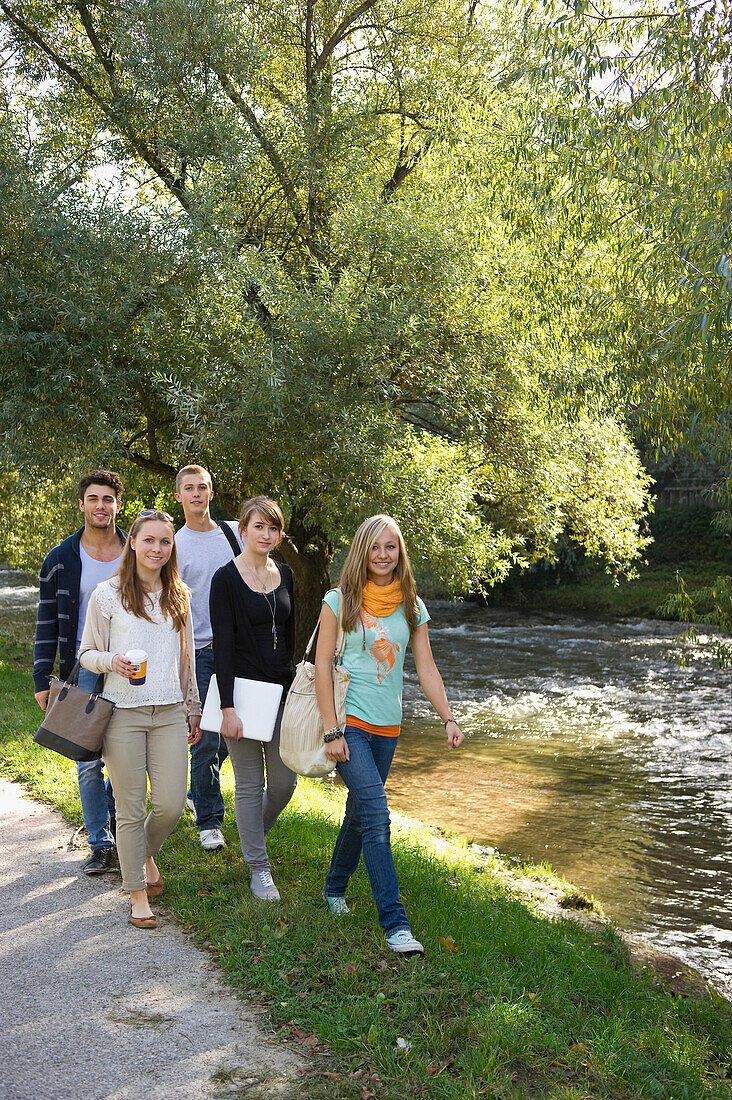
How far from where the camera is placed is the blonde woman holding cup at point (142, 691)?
15.1 ft

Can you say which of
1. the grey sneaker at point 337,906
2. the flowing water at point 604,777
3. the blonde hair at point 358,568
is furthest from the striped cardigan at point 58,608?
the flowing water at point 604,777

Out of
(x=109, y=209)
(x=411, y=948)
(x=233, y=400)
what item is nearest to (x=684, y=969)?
(x=411, y=948)

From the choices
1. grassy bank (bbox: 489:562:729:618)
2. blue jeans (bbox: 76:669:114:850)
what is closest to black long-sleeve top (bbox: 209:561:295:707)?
blue jeans (bbox: 76:669:114:850)

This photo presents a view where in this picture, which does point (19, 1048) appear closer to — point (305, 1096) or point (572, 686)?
point (305, 1096)

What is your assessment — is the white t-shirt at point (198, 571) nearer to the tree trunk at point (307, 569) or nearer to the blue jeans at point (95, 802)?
the blue jeans at point (95, 802)

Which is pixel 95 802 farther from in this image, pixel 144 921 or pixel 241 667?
pixel 241 667

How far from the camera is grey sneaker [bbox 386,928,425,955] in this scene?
4164mm

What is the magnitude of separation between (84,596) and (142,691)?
1022 millimetres

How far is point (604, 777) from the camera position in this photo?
10.9m

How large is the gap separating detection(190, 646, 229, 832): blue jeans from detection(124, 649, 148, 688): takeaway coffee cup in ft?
3.98

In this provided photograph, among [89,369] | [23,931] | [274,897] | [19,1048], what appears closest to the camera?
[19,1048]

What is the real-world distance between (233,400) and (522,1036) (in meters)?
8.06

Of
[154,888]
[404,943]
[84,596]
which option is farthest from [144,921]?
[84,596]

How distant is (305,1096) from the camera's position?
3.18 meters
